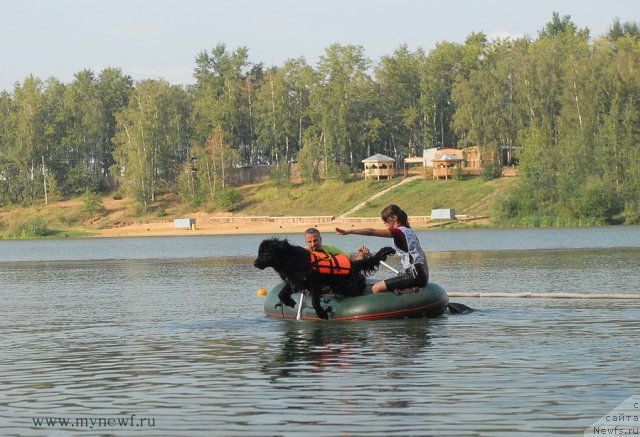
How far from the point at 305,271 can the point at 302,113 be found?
108315mm

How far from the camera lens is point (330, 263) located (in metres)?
22.1

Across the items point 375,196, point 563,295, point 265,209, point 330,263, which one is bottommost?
point 563,295

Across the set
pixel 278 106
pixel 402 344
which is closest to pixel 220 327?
pixel 402 344

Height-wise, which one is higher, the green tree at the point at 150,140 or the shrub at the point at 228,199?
the green tree at the point at 150,140

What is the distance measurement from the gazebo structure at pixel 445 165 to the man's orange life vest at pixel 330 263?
9344 cm

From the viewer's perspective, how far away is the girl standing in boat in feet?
71.0

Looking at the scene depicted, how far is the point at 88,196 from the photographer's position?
123 m

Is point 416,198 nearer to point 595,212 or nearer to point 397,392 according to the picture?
point 595,212

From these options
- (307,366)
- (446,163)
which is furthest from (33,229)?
(307,366)

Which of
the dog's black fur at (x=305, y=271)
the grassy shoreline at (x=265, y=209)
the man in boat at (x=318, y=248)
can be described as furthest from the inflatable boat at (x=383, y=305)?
the grassy shoreline at (x=265, y=209)

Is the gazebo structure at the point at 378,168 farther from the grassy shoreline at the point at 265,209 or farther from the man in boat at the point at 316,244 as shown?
the man in boat at the point at 316,244

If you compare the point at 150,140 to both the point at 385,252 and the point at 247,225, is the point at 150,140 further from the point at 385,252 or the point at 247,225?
the point at 385,252

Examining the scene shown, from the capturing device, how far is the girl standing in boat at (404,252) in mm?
21641

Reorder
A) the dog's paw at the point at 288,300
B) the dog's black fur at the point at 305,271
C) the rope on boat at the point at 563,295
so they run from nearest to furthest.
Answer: the dog's black fur at the point at 305,271 → the dog's paw at the point at 288,300 → the rope on boat at the point at 563,295
